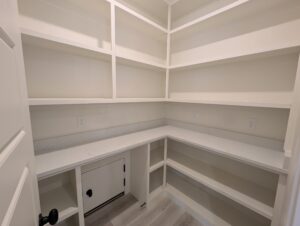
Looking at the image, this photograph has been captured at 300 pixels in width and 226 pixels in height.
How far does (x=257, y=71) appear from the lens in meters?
1.41

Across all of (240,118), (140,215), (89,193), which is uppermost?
(240,118)

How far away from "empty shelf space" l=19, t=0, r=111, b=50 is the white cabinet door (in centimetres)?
131

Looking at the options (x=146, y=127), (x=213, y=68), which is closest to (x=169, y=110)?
(x=146, y=127)

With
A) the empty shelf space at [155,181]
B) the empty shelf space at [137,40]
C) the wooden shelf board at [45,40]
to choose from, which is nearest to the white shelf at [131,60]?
the empty shelf space at [137,40]

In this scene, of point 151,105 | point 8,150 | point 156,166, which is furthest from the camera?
point 151,105

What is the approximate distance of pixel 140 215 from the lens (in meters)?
1.55

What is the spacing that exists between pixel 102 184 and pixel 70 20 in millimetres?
1756

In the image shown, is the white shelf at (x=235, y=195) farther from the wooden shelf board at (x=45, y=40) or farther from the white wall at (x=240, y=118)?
the wooden shelf board at (x=45, y=40)

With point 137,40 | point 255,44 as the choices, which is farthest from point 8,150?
point 255,44

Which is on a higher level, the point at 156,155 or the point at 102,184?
the point at 156,155

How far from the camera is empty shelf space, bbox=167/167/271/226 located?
1466mm

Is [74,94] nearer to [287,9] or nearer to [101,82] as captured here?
[101,82]

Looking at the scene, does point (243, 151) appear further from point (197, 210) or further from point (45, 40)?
point (45, 40)

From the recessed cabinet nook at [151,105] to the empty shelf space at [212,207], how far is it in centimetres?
1
